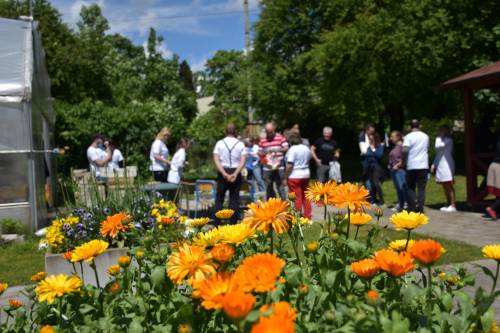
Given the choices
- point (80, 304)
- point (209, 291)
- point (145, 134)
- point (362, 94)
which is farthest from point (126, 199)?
point (145, 134)

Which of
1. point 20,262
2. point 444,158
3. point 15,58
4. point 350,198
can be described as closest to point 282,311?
point 350,198

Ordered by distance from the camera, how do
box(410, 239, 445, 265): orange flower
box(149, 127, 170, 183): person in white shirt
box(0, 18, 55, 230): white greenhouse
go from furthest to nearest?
box(149, 127, 170, 183): person in white shirt
box(0, 18, 55, 230): white greenhouse
box(410, 239, 445, 265): orange flower

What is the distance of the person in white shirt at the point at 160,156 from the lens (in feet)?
36.2

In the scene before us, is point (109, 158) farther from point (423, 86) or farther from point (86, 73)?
point (86, 73)

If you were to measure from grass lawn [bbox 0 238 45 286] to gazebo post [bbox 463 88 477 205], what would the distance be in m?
8.26

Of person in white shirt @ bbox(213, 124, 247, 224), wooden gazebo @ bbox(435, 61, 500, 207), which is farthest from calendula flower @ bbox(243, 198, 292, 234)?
wooden gazebo @ bbox(435, 61, 500, 207)

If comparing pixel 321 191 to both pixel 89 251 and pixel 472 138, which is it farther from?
pixel 472 138

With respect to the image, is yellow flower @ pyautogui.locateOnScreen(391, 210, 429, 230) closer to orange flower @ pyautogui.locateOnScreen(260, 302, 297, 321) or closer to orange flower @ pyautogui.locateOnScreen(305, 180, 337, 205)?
orange flower @ pyautogui.locateOnScreen(305, 180, 337, 205)

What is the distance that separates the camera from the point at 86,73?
101ft

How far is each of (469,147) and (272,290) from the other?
11274mm

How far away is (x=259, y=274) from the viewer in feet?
5.00

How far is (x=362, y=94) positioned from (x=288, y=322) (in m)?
19.0

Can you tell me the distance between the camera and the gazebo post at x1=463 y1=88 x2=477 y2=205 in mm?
11547

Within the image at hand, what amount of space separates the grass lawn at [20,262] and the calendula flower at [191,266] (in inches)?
197
